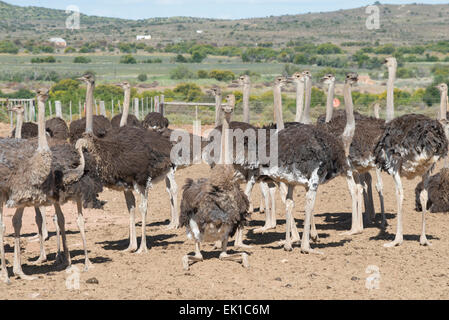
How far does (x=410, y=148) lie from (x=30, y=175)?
4.90 m

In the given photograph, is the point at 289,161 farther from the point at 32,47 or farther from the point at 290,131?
the point at 32,47

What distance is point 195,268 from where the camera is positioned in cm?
874

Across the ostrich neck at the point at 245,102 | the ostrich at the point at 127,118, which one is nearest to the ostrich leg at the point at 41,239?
the ostrich at the point at 127,118

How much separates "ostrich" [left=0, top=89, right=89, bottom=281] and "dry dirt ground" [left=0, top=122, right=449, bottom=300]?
2.89 ft

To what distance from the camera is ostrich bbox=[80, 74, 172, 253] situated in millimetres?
9719

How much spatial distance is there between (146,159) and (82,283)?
2.46m

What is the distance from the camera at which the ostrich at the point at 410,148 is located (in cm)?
981

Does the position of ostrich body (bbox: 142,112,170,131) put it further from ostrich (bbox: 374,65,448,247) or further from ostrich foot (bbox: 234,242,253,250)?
ostrich (bbox: 374,65,448,247)

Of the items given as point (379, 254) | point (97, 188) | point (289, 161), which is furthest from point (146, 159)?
point (379, 254)

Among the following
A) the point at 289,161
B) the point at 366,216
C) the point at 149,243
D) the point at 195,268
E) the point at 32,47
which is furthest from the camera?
the point at 32,47

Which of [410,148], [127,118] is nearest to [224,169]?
[410,148]

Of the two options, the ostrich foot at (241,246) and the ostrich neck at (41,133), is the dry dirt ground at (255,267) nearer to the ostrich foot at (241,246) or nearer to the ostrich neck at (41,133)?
the ostrich foot at (241,246)

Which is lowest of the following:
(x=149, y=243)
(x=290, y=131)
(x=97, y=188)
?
(x=149, y=243)

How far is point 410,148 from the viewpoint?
9938 mm
